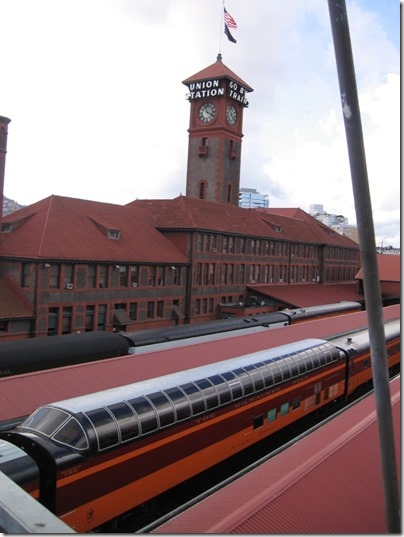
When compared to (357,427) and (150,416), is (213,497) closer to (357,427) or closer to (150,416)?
(150,416)

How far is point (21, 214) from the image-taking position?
35.4 m

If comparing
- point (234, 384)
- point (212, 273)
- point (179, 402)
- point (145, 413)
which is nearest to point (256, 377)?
point (234, 384)

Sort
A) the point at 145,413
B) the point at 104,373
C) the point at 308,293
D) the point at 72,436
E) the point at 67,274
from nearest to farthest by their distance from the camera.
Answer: the point at 72,436
the point at 145,413
the point at 104,373
the point at 67,274
the point at 308,293

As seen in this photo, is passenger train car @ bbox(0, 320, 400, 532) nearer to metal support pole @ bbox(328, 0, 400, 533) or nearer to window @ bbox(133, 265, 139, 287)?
metal support pole @ bbox(328, 0, 400, 533)

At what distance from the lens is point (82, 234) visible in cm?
3431

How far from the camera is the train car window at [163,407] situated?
1230 centimetres

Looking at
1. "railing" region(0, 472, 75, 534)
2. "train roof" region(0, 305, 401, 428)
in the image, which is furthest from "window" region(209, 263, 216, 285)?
"railing" region(0, 472, 75, 534)

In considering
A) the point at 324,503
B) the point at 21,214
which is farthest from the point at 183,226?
the point at 324,503

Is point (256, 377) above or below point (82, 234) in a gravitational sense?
below

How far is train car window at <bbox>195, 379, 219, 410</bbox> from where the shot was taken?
1395 centimetres

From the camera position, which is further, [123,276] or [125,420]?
[123,276]

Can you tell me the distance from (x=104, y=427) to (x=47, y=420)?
4.02ft

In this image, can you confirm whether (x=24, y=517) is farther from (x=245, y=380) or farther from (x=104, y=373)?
(x=104, y=373)

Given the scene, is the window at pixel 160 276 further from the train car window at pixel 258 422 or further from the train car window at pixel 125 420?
the train car window at pixel 125 420
